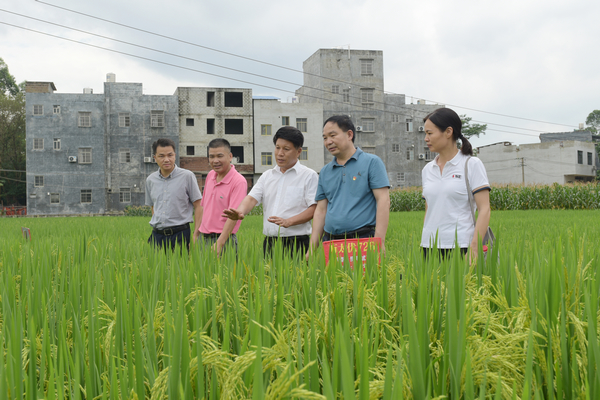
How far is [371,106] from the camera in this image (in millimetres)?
38031

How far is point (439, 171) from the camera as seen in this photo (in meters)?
2.92

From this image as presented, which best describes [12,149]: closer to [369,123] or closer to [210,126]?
[210,126]

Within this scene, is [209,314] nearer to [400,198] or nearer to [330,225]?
[330,225]

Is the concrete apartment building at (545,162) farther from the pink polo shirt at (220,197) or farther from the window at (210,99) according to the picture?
the pink polo shirt at (220,197)

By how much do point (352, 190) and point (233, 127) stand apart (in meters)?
32.9

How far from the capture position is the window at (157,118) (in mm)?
32406

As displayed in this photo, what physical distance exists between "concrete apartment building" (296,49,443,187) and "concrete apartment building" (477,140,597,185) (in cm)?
897

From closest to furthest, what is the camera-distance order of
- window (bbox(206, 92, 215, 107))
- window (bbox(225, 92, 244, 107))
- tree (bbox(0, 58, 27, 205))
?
window (bbox(206, 92, 215, 107)), window (bbox(225, 92, 244, 107)), tree (bbox(0, 58, 27, 205))

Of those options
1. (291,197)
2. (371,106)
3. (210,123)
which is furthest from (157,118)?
(291,197)

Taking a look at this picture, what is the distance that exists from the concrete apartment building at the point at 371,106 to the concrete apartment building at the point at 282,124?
1484 mm

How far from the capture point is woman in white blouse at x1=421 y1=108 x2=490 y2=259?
2748mm

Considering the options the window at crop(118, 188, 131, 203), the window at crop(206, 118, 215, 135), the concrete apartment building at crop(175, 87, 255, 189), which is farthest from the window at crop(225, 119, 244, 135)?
the window at crop(118, 188, 131, 203)

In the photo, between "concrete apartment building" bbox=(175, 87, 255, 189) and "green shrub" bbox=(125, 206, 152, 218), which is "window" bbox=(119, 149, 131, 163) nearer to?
"concrete apartment building" bbox=(175, 87, 255, 189)

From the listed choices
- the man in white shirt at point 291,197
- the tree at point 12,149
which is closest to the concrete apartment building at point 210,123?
the tree at point 12,149
